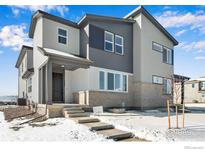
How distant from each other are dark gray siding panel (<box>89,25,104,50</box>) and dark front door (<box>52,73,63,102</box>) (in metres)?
2.98

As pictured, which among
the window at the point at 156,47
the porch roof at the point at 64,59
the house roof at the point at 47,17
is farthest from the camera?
the window at the point at 156,47

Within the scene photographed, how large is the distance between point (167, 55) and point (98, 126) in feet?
39.2

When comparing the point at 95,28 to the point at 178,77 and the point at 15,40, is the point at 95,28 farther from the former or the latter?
the point at 178,77

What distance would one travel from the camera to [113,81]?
1237 centimetres

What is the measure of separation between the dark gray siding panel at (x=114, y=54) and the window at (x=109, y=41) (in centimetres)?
27

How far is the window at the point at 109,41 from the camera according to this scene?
40.3ft

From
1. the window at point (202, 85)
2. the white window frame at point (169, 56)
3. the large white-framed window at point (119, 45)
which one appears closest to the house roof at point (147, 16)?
the white window frame at point (169, 56)

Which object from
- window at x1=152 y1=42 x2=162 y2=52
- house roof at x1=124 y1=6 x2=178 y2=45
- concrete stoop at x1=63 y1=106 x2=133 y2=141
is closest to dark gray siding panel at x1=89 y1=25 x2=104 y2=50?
house roof at x1=124 y1=6 x2=178 y2=45

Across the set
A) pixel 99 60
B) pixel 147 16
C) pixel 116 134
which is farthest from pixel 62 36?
pixel 116 134

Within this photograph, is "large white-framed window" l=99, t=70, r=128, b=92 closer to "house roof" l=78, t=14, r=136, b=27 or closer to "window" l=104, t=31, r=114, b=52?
"window" l=104, t=31, r=114, b=52

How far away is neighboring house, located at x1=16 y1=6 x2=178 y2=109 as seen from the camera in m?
11.0

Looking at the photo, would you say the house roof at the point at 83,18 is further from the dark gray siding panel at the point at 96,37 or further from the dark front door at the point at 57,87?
the dark front door at the point at 57,87

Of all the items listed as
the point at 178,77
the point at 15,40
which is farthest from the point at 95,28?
the point at 178,77
